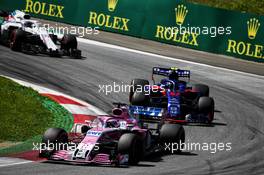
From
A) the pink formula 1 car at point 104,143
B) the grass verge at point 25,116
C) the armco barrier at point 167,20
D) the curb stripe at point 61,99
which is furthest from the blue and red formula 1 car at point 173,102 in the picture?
the armco barrier at point 167,20

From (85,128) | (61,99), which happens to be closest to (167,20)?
(61,99)

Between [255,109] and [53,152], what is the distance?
11.1 m

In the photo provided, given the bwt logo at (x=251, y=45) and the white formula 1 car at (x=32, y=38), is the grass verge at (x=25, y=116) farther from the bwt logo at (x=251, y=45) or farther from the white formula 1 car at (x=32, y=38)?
the bwt logo at (x=251, y=45)

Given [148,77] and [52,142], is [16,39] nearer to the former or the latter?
[148,77]

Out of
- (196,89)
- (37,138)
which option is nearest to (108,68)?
(196,89)

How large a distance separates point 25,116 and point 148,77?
10.3 meters

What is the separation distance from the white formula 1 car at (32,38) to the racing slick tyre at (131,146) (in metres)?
15.0

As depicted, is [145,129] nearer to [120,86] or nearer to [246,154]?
[246,154]

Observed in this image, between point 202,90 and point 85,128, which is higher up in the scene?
point 202,90

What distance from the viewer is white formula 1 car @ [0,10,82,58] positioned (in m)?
31.5

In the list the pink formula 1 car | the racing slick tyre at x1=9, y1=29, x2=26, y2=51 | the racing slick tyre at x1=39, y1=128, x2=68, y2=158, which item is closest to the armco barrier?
the racing slick tyre at x1=9, y1=29, x2=26, y2=51

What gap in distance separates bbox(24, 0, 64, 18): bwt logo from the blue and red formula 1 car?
1608 cm

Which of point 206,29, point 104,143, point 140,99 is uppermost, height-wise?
point 206,29

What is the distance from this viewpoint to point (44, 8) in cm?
4047
